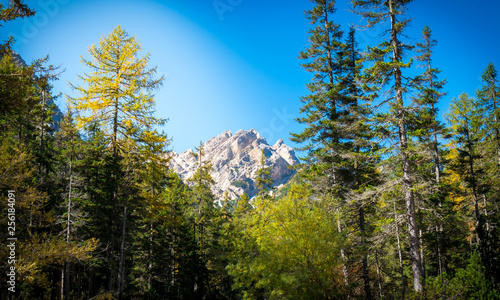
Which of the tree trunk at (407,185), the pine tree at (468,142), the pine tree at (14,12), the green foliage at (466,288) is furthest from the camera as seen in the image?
the pine tree at (468,142)

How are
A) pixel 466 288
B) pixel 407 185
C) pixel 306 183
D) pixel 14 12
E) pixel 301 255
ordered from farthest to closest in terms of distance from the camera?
1. pixel 306 183
2. pixel 301 255
3. pixel 407 185
4. pixel 466 288
5. pixel 14 12

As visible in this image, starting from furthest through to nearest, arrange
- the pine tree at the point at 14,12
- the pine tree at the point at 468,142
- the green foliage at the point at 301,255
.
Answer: the pine tree at the point at 468,142 < the green foliage at the point at 301,255 < the pine tree at the point at 14,12

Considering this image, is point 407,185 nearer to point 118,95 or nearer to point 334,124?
point 334,124

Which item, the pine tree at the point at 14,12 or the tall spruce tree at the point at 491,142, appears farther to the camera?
the tall spruce tree at the point at 491,142

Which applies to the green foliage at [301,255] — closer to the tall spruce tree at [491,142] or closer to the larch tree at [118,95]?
the larch tree at [118,95]

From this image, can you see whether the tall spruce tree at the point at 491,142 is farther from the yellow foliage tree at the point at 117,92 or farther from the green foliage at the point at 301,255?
the yellow foliage tree at the point at 117,92

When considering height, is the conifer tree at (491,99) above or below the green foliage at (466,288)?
above

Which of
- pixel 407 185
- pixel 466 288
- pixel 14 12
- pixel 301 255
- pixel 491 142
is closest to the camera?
pixel 14 12

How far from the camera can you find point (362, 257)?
11.8 m

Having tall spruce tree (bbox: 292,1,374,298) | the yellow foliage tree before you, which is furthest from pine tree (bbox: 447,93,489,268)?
the yellow foliage tree

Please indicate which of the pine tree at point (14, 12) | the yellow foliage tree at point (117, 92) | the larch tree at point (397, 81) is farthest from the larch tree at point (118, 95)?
the larch tree at point (397, 81)

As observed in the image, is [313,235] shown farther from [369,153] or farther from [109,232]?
[109,232]

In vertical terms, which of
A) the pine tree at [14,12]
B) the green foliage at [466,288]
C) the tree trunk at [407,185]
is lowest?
the green foliage at [466,288]

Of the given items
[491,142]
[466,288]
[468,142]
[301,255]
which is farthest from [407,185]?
[491,142]
